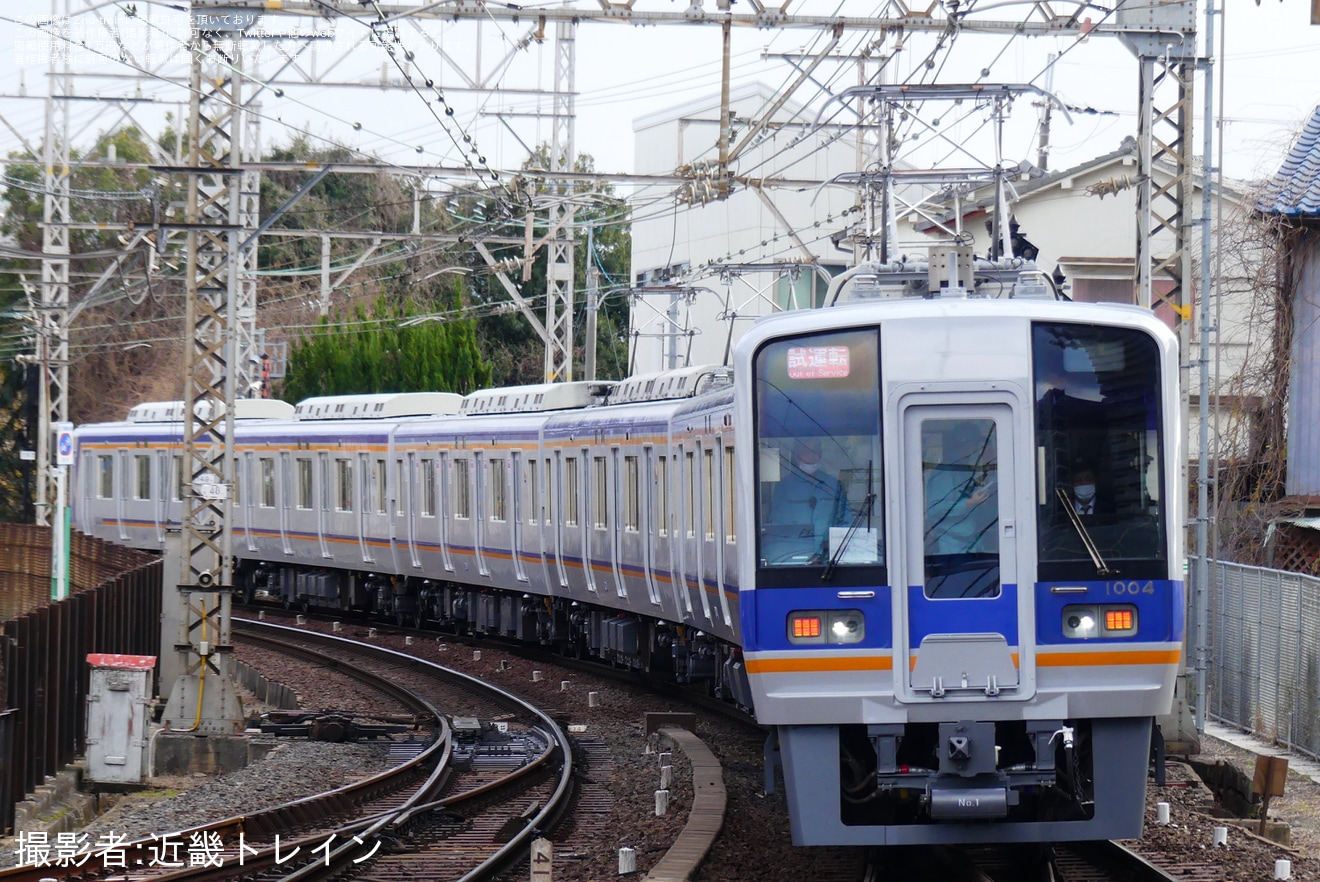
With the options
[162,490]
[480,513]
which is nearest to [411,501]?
[480,513]

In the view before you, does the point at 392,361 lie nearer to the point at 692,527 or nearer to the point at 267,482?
the point at 267,482

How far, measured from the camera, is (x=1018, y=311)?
302 inches

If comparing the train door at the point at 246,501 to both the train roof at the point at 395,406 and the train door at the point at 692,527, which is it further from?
the train door at the point at 692,527

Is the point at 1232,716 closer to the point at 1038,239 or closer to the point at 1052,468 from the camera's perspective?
the point at 1052,468

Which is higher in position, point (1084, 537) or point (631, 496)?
point (631, 496)

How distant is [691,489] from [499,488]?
7850 mm

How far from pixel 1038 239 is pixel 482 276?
2856 cm

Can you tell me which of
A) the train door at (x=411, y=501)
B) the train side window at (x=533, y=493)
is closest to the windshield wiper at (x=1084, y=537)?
the train side window at (x=533, y=493)

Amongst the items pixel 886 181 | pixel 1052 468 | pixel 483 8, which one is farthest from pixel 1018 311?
pixel 483 8

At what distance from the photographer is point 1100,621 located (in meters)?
7.53

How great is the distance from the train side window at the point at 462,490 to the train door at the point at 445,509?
0.16m

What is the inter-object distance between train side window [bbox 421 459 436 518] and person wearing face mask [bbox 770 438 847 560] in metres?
14.8

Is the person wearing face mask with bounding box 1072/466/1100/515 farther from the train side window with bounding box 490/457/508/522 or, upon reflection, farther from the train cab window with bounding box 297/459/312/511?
the train cab window with bounding box 297/459/312/511

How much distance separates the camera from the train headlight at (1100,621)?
752cm
